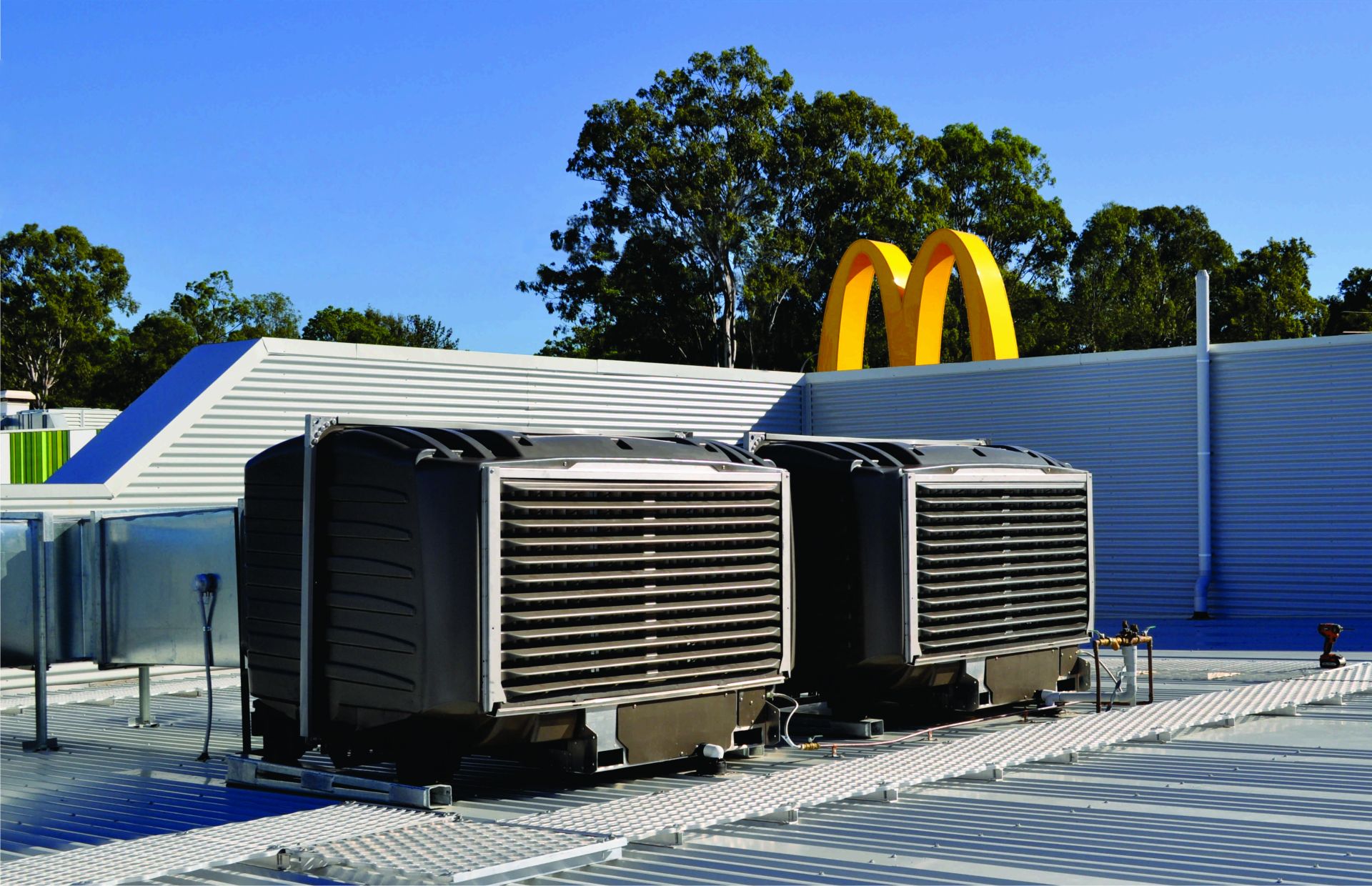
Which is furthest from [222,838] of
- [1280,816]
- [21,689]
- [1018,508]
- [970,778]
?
[21,689]

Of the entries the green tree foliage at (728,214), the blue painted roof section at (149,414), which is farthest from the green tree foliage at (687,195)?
the blue painted roof section at (149,414)

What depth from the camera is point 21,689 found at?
11195 mm

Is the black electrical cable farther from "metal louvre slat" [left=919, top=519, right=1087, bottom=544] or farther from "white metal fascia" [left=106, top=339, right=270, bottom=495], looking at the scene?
"white metal fascia" [left=106, top=339, right=270, bottom=495]

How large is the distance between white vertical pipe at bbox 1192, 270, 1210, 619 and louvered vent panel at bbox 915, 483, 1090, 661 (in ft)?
26.8

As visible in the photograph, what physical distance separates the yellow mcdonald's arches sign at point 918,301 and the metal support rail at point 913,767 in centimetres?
1206

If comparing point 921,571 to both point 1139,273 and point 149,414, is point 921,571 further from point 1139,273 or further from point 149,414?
point 1139,273

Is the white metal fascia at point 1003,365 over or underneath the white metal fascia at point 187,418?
over

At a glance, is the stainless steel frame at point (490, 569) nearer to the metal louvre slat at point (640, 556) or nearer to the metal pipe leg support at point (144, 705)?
the metal louvre slat at point (640, 556)

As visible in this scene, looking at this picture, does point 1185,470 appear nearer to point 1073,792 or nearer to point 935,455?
point 935,455

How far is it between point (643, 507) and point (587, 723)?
3.25 feet

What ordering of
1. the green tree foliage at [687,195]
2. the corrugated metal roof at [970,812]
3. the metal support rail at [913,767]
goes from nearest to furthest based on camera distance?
the corrugated metal roof at [970,812]
the metal support rail at [913,767]
the green tree foliage at [687,195]

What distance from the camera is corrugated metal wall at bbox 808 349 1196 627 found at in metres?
17.0

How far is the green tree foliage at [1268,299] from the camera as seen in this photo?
54.3m

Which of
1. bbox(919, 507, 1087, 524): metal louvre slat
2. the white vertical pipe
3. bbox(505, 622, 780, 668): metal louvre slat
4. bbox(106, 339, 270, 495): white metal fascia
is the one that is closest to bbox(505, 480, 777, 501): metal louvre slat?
bbox(505, 622, 780, 668): metal louvre slat
